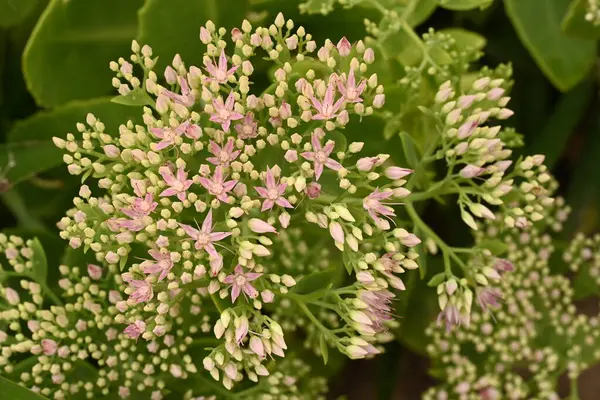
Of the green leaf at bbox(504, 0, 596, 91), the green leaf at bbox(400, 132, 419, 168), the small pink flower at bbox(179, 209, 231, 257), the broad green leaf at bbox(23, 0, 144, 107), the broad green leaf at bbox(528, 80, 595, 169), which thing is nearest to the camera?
the small pink flower at bbox(179, 209, 231, 257)

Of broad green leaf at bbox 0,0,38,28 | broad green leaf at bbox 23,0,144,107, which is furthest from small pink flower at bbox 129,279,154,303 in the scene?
broad green leaf at bbox 0,0,38,28

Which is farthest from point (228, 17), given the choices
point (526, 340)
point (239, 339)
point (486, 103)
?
point (526, 340)

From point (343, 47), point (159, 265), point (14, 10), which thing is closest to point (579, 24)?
point (343, 47)

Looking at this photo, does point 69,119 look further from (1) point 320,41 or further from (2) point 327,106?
(2) point 327,106

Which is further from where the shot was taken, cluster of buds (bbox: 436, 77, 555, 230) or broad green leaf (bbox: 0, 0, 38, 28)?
broad green leaf (bbox: 0, 0, 38, 28)

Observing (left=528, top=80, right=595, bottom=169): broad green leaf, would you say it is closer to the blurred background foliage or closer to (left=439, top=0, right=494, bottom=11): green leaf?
the blurred background foliage

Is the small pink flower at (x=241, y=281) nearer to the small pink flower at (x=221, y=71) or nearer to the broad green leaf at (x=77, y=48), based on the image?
the small pink flower at (x=221, y=71)

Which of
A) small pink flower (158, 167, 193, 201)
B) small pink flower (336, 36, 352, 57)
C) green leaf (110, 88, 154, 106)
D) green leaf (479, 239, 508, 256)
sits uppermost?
small pink flower (336, 36, 352, 57)

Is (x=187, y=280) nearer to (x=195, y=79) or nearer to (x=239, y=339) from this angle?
(x=239, y=339)
